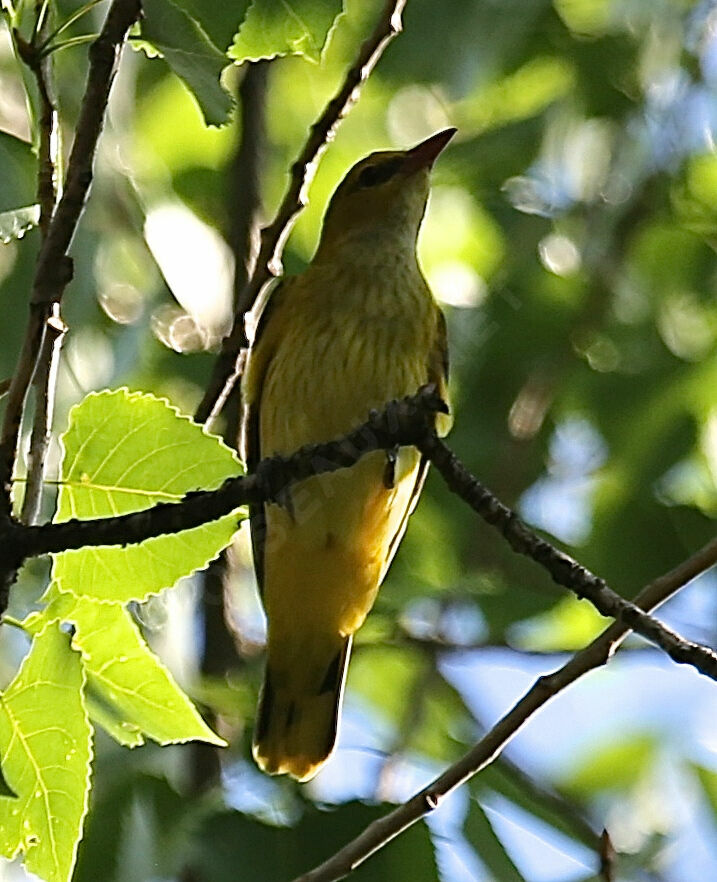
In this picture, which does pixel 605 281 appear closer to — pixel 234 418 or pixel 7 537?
pixel 234 418

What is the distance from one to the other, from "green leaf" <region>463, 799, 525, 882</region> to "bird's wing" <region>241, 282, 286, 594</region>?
2.46 feet

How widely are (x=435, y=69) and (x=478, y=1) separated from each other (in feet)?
0.53

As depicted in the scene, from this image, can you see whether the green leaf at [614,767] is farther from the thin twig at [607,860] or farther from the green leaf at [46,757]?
the green leaf at [46,757]

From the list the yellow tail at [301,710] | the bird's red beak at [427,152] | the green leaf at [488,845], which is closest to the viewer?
the green leaf at [488,845]

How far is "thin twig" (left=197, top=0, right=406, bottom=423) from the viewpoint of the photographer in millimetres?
1858

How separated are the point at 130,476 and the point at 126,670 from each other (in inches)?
9.1

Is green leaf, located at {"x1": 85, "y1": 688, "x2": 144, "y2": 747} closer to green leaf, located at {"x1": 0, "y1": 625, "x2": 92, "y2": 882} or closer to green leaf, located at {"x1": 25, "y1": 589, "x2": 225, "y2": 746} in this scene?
green leaf, located at {"x1": 25, "y1": 589, "x2": 225, "y2": 746}

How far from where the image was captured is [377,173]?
3193 mm

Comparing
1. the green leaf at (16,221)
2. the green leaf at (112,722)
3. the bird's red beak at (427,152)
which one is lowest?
the green leaf at (112,722)

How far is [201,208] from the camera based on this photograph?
12.0 feet

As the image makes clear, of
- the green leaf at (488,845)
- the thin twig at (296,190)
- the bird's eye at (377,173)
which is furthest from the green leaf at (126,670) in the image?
the bird's eye at (377,173)

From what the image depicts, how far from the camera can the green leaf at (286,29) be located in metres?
1.62

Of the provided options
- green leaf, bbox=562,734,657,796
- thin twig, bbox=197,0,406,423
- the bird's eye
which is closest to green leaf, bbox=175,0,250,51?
thin twig, bbox=197,0,406,423

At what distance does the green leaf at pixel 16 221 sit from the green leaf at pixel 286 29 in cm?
26
